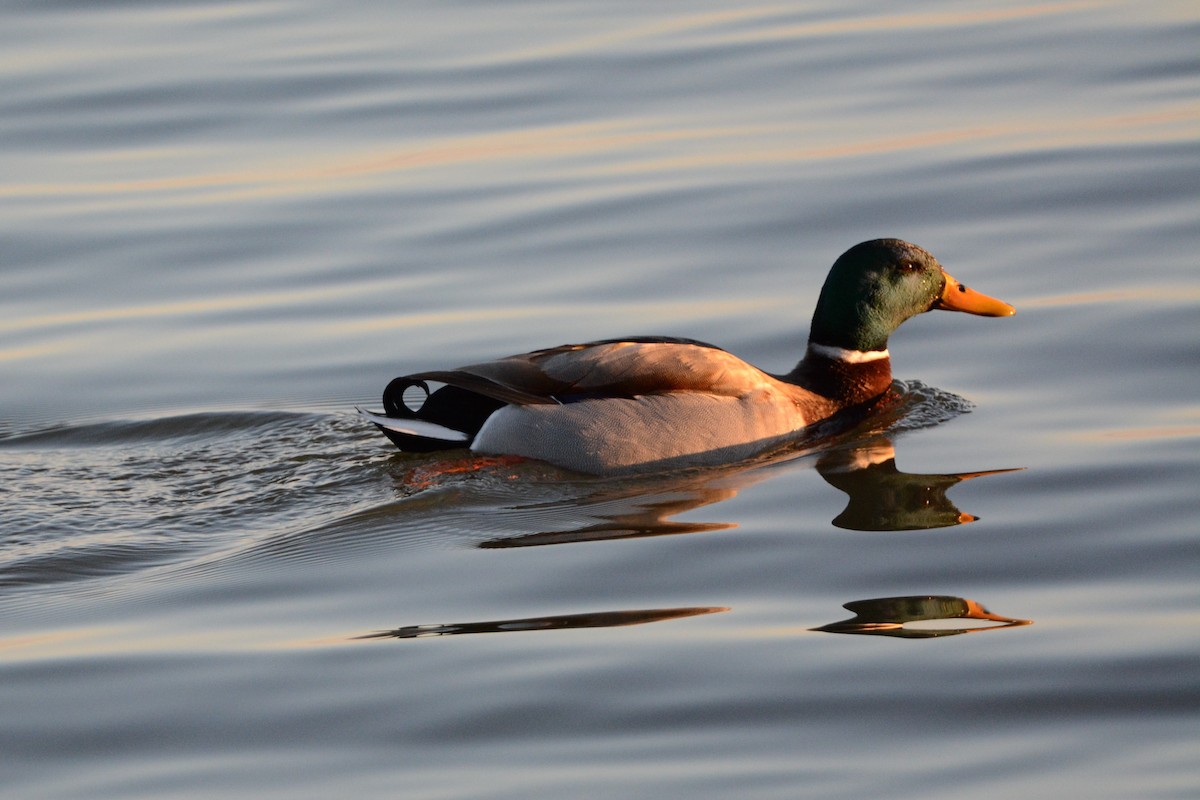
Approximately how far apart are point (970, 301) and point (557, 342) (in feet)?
6.83

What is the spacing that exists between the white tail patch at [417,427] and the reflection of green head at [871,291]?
6.16 feet

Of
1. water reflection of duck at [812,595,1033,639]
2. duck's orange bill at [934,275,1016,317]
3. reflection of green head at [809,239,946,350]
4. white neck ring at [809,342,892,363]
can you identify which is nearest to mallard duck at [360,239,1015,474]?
white neck ring at [809,342,892,363]

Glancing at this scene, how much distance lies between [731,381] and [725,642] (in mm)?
2663

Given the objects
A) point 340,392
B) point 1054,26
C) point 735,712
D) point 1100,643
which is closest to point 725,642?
point 735,712

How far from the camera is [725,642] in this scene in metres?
5.45

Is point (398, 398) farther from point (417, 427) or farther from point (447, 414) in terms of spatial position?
point (447, 414)

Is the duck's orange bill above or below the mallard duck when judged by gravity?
above

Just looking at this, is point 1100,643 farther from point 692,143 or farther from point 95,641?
point 692,143

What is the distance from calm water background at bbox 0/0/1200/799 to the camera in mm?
4910

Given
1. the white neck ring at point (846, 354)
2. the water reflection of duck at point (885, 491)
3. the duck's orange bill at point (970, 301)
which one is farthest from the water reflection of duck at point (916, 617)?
the duck's orange bill at point (970, 301)

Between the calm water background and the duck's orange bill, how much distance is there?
0.23 meters

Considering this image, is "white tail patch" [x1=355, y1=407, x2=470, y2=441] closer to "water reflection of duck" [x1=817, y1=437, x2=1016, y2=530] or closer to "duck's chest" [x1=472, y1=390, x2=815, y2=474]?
"duck's chest" [x1=472, y1=390, x2=815, y2=474]

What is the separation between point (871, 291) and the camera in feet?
28.6

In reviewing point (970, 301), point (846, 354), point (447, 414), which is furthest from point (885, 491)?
point (447, 414)
